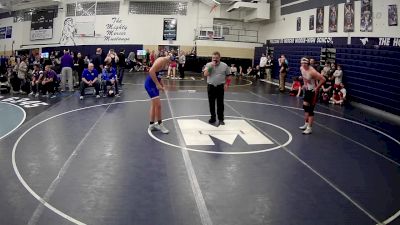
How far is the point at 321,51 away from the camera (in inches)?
678

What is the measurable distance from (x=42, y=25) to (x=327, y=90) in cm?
2543

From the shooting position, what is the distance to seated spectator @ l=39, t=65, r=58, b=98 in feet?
44.1

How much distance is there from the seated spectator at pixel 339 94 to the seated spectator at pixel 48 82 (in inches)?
386

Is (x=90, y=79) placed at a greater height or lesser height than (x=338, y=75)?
lesser

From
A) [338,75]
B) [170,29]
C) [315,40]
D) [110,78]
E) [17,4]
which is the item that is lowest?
[110,78]

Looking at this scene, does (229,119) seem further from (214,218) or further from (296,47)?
(296,47)

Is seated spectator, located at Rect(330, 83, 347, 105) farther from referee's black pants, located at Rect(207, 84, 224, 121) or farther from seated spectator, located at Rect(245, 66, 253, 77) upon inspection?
seated spectator, located at Rect(245, 66, 253, 77)

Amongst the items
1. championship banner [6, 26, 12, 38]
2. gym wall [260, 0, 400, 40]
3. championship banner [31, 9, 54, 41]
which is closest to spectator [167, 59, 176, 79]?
gym wall [260, 0, 400, 40]

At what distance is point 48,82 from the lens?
13492 millimetres

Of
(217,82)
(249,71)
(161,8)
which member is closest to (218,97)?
(217,82)

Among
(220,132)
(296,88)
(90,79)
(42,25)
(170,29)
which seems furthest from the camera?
(42,25)

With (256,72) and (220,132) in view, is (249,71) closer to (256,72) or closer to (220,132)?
(256,72)

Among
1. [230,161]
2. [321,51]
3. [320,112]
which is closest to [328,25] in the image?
[321,51]

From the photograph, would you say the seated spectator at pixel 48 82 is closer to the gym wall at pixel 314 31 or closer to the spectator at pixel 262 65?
the gym wall at pixel 314 31
